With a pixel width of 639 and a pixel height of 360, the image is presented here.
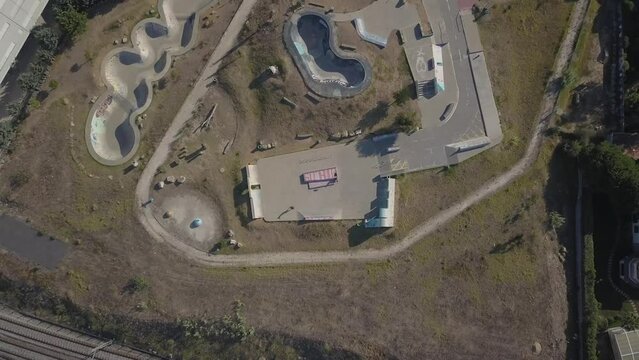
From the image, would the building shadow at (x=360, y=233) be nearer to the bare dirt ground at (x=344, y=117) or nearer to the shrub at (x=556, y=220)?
the bare dirt ground at (x=344, y=117)

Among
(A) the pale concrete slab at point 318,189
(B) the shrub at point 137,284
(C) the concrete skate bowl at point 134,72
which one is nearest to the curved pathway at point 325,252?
(C) the concrete skate bowl at point 134,72

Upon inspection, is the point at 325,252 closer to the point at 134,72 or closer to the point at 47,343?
the point at 134,72

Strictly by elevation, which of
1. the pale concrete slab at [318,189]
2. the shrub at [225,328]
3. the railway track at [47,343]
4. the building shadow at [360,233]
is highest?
the pale concrete slab at [318,189]

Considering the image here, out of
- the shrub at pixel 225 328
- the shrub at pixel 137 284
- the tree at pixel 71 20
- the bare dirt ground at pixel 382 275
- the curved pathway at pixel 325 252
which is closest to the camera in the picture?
the bare dirt ground at pixel 382 275

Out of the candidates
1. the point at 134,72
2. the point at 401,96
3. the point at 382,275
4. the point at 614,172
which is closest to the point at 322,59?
the point at 401,96

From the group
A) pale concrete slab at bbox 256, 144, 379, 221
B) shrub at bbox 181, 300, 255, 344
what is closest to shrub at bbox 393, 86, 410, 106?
pale concrete slab at bbox 256, 144, 379, 221

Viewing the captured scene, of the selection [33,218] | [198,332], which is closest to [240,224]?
[198,332]
